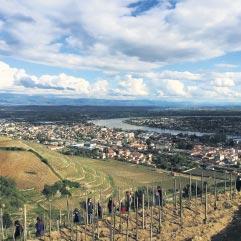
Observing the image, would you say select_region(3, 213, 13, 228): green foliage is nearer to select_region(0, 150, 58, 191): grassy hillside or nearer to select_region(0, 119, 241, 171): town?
select_region(0, 150, 58, 191): grassy hillside

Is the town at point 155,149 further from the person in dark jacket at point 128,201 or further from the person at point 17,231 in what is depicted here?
the person at point 17,231

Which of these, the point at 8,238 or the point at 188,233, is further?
the point at 8,238

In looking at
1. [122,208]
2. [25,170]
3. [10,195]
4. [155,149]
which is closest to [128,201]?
[122,208]

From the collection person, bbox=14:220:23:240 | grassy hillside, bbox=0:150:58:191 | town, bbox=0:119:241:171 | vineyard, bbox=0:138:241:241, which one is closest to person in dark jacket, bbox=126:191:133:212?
vineyard, bbox=0:138:241:241

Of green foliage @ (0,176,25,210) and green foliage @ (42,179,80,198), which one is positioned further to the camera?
green foliage @ (42,179,80,198)

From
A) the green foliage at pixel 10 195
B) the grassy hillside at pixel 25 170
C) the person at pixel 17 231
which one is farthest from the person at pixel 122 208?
the grassy hillside at pixel 25 170

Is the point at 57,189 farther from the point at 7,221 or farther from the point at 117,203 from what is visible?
the point at 7,221

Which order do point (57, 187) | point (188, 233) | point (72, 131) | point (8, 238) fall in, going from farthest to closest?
1. point (72, 131)
2. point (57, 187)
3. point (8, 238)
4. point (188, 233)

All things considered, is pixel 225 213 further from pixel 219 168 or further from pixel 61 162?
pixel 219 168

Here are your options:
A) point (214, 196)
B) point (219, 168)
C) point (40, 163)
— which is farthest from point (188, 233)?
point (219, 168)
